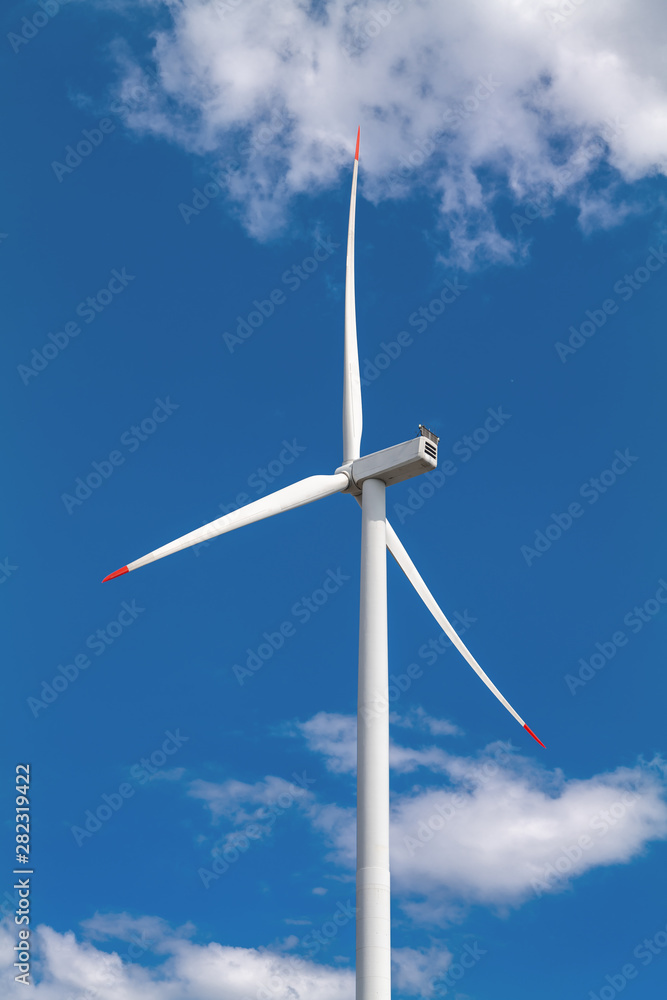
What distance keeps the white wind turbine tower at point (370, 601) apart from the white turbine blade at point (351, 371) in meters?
0.04

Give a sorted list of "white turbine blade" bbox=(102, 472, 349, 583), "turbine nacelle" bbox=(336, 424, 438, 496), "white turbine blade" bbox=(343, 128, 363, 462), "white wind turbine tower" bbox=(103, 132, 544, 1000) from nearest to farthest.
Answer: "white wind turbine tower" bbox=(103, 132, 544, 1000)
"white turbine blade" bbox=(102, 472, 349, 583)
"turbine nacelle" bbox=(336, 424, 438, 496)
"white turbine blade" bbox=(343, 128, 363, 462)

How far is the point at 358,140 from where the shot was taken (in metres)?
41.5

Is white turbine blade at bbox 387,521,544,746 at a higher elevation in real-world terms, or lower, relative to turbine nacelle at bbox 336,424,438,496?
lower

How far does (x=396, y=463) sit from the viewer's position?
34.2 m

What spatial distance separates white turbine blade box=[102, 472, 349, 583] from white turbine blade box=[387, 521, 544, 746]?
2.53 m

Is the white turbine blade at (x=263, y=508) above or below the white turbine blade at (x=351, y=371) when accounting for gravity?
below

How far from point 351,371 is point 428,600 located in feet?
30.4

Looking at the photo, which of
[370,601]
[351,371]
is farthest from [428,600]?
[351,371]

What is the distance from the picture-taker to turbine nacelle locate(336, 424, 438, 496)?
33.7 m

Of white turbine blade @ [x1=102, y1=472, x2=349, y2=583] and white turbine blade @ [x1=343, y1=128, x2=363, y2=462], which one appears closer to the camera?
white turbine blade @ [x1=102, y1=472, x2=349, y2=583]

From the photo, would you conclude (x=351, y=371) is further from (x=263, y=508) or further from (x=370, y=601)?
(x=370, y=601)

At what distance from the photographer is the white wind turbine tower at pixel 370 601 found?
27.5 metres

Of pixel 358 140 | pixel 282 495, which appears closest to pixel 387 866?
pixel 282 495

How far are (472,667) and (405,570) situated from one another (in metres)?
4.13
